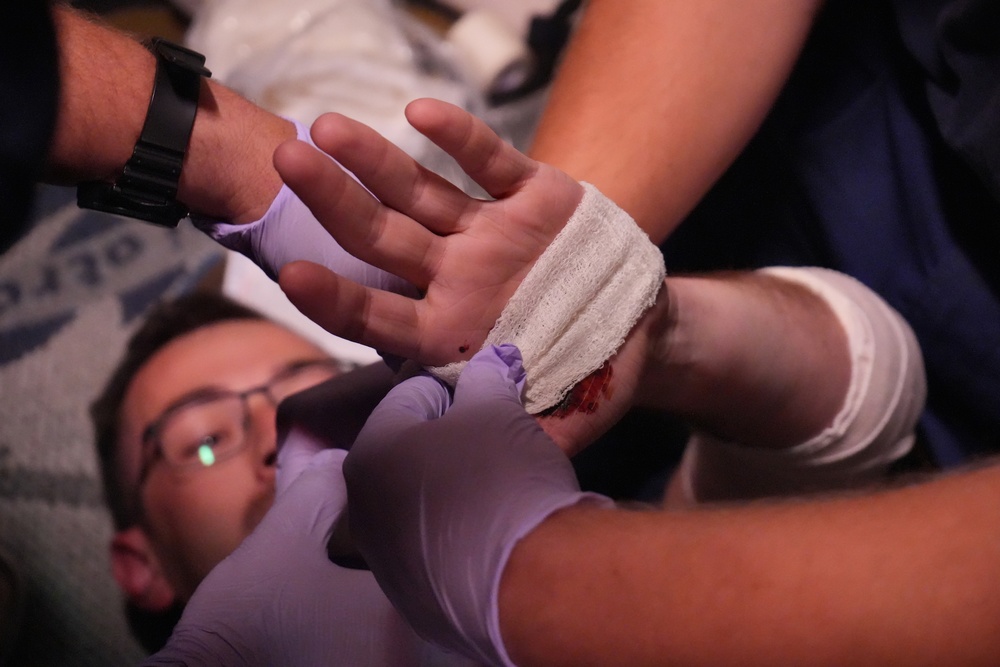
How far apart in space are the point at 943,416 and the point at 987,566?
0.50 meters

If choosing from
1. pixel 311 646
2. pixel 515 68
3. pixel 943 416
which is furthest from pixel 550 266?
pixel 515 68

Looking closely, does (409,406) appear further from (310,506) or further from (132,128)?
(132,128)

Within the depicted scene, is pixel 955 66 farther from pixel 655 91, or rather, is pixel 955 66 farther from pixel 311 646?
pixel 311 646

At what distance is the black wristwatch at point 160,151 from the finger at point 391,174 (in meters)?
0.15

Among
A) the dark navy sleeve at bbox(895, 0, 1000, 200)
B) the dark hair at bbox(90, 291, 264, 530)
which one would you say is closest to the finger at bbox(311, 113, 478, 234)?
the dark navy sleeve at bbox(895, 0, 1000, 200)

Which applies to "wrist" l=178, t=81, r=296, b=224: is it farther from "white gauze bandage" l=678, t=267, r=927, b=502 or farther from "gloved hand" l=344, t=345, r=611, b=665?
"white gauze bandage" l=678, t=267, r=927, b=502

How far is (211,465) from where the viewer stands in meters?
0.97

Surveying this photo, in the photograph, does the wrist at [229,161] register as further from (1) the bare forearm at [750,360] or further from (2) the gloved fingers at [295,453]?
(1) the bare forearm at [750,360]

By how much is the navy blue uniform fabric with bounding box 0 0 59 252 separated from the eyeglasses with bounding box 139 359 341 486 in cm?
54

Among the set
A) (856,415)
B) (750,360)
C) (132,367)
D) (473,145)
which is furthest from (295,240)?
(132,367)

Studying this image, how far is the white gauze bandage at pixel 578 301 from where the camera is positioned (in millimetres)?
528

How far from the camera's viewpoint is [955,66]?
0.61m

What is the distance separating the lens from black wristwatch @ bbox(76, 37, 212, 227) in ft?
1.72

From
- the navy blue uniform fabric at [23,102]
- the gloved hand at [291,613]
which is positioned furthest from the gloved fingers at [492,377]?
Result: the navy blue uniform fabric at [23,102]
